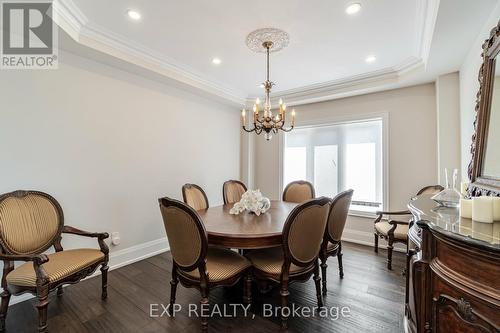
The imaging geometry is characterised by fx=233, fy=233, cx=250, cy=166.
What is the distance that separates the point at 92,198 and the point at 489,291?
3.42 metres

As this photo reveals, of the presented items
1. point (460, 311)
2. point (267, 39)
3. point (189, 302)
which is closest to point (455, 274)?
point (460, 311)

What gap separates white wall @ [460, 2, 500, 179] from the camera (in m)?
2.11

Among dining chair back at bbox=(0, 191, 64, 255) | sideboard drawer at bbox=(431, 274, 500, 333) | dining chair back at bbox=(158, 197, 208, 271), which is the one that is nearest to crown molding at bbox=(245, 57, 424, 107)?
sideboard drawer at bbox=(431, 274, 500, 333)

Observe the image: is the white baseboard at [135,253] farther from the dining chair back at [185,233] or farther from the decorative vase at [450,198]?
the decorative vase at [450,198]

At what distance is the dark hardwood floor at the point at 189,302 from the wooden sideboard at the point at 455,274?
0.88 m

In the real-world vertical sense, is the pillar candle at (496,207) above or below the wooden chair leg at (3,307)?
above

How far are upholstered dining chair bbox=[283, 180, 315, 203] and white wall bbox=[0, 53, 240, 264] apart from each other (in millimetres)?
1582

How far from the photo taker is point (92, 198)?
283 centimetres

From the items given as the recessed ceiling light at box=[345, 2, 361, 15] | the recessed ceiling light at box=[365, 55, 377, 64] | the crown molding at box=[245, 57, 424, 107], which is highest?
the recessed ceiling light at box=[365, 55, 377, 64]

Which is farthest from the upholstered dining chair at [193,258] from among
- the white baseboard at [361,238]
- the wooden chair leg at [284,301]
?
the white baseboard at [361,238]

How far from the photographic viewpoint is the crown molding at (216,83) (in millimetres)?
2164

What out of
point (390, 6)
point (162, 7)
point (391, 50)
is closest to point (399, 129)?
point (391, 50)

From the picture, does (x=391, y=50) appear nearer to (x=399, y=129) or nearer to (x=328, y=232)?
(x=399, y=129)

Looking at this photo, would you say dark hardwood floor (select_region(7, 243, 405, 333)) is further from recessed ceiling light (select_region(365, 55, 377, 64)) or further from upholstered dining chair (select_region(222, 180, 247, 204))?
recessed ceiling light (select_region(365, 55, 377, 64))
